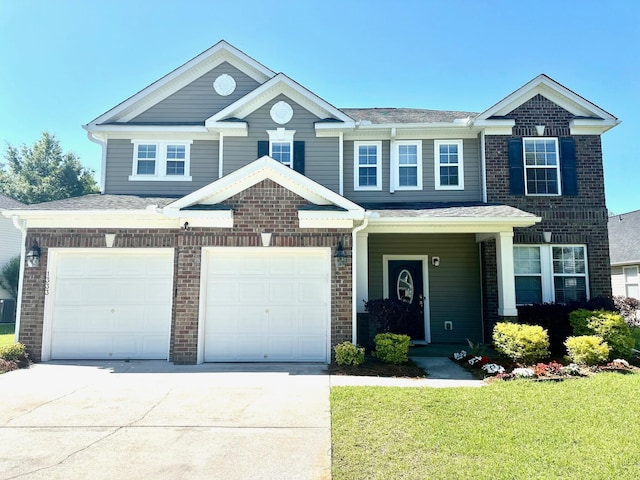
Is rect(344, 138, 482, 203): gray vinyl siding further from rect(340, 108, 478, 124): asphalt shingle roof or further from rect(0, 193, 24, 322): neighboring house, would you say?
rect(0, 193, 24, 322): neighboring house

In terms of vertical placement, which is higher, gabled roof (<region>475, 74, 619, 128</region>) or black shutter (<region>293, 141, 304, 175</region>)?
gabled roof (<region>475, 74, 619, 128</region>)

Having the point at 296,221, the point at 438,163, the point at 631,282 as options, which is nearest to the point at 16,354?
the point at 296,221

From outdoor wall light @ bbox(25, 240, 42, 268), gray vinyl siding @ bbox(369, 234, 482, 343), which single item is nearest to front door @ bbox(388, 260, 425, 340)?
gray vinyl siding @ bbox(369, 234, 482, 343)

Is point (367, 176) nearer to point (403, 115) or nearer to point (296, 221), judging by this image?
point (403, 115)

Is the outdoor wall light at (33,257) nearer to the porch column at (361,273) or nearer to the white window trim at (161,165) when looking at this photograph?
the white window trim at (161,165)

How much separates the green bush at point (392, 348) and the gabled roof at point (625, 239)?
47.9ft

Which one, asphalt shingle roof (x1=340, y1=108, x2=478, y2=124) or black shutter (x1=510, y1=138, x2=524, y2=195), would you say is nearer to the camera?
black shutter (x1=510, y1=138, x2=524, y2=195)

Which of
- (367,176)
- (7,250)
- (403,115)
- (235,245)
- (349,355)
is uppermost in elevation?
(403,115)

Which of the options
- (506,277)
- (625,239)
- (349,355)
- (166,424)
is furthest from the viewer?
(625,239)

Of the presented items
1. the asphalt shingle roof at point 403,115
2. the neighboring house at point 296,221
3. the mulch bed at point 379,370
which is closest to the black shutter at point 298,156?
the neighboring house at point 296,221

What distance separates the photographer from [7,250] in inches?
803

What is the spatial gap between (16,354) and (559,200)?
531 inches

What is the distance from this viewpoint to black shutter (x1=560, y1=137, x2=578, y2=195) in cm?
1156

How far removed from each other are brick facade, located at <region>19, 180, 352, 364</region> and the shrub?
228 mm
